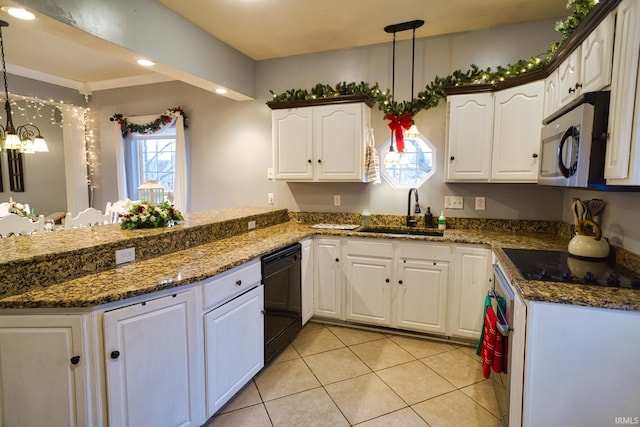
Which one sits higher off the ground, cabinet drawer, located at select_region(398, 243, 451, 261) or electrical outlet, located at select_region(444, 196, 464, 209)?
electrical outlet, located at select_region(444, 196, 464, 209)

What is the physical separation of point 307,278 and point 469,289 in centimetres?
136

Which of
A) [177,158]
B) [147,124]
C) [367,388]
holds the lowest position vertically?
[367,388]

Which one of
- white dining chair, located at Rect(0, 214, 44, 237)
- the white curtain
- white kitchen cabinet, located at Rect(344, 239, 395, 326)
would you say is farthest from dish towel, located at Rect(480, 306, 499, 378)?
white dining chair, located at Rect(0, 214, 44, 237)

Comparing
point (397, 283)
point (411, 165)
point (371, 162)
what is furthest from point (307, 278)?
point (411, 165)

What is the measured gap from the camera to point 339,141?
3.14m

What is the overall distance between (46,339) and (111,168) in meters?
3.98

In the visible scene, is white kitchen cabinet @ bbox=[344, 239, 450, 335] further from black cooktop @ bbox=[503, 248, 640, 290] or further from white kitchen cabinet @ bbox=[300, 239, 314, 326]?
black cooktop @ bbox=[503, 248, 640, 290]

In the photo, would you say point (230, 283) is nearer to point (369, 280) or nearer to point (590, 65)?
point (369, 280)

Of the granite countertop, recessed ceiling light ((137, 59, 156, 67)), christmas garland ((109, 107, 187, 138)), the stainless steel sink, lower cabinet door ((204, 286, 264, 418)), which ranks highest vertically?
recessed ceiling light ((137, 59, 156, 67))

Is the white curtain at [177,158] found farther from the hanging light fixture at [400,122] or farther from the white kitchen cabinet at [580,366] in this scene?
the white kitchen cabinet at [580,366]

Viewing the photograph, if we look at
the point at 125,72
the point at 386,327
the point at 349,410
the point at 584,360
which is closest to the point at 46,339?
the point at 349,410

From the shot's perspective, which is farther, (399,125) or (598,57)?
(399,125)

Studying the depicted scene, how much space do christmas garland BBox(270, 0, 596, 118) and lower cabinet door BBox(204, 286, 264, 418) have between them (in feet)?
6.76

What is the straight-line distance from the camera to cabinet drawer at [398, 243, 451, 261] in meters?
2.69
